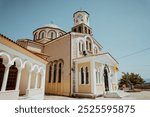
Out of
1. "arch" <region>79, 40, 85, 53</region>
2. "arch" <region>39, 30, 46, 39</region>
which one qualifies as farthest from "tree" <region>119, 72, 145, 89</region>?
"arch" <region>39, 30, 46, 39</region>

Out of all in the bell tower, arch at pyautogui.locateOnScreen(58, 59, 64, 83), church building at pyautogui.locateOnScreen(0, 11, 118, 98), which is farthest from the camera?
the bell tower

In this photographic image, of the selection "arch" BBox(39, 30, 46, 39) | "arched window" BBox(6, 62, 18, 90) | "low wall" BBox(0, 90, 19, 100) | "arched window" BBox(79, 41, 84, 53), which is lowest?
"low wall" BBox(0, 90, 19, 100)

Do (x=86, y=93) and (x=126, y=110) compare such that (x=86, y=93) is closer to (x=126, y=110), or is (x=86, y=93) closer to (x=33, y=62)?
(x=33, y=62)

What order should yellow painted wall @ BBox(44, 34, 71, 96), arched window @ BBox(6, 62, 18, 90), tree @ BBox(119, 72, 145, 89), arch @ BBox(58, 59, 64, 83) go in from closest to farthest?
arched window @ BBox(6, 62, 18, 90) < yellow painted wall @ BBox(44, 34, 71, 96) < arch @ BBox(58, 59, 64, 83) < tree @ BBox(119, 72, 145, 89)

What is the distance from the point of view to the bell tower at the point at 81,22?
2056 centimetres

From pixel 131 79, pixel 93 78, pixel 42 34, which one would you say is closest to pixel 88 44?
pixel 93 78

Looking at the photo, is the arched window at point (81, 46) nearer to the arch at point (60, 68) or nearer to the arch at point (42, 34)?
the arch at point (60, 68)

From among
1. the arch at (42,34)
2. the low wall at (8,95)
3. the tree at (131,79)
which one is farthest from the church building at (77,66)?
the tree at (131,79)

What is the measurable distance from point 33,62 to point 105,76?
10.7 m

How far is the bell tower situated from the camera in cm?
2056

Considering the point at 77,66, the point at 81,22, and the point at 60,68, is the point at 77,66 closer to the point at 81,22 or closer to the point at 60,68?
the point at 60,68

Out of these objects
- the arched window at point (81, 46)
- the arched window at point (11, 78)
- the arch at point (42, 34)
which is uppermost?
the arch at point (42, 34)

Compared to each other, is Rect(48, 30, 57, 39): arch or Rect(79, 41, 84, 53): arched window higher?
Rect(48, 30, 57, 39): arch

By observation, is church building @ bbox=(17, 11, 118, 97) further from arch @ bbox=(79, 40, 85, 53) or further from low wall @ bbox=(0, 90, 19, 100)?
low wall @ bbox=(0, 90, 19, 100)
